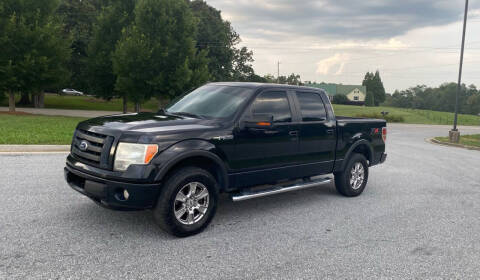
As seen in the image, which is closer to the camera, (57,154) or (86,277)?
(86,277)

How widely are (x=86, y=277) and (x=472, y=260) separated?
411cm

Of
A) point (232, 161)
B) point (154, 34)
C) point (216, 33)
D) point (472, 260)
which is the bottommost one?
point (472, 260)

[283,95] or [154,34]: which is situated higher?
[154,34]

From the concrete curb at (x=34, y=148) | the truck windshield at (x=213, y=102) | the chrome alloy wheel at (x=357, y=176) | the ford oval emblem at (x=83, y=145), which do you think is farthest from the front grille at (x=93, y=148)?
the concrete curb at (x=34, y=148)

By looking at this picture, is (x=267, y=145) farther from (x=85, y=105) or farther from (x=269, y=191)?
(x=85, y=105)

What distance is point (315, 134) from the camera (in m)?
6.16

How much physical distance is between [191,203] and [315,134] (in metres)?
2.48

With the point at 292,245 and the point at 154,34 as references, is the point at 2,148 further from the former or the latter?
the point at 154,34

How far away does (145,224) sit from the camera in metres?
4.97

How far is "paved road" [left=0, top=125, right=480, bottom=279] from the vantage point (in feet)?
12.4

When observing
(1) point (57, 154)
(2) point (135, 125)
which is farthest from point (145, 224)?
(1) point (57, 154)

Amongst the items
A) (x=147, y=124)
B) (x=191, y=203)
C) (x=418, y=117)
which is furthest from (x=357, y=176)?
(x=418, y=117)

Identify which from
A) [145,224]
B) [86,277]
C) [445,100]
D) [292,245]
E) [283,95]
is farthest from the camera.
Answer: [445,100]

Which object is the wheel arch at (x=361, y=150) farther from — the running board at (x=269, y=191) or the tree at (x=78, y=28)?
the tree at (x=78, y=28)
